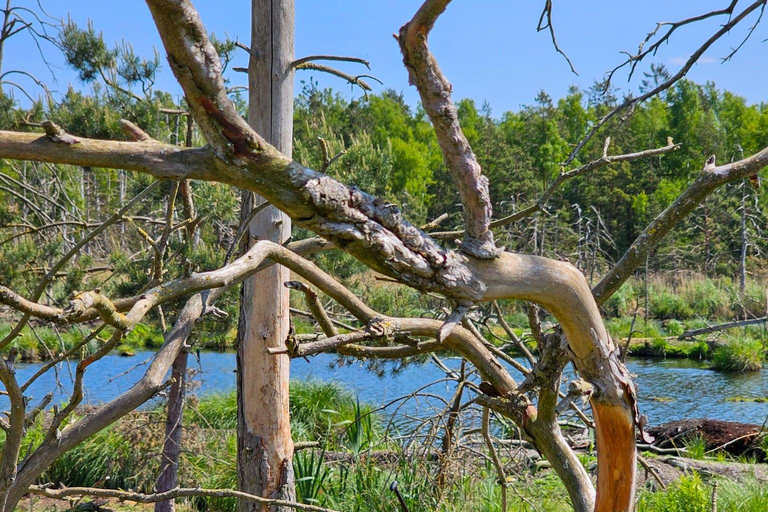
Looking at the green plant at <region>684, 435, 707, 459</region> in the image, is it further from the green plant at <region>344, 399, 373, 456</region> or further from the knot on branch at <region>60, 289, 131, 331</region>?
the knot on branch at <region>60, 289, 131, 331</region>

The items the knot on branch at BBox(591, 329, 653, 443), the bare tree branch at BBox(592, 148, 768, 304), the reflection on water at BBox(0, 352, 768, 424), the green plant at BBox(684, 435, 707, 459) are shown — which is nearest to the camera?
the knot on branch at BBox(591, 329, 653, 443)

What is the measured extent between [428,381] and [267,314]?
7.23 m

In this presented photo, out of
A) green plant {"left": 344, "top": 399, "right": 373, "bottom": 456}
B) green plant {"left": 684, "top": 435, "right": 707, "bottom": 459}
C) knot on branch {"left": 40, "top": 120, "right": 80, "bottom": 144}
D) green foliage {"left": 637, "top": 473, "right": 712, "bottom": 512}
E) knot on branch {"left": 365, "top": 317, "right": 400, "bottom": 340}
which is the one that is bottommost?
green plant {"left": 684, "top": 435, "right": 707, "bottom": 459}

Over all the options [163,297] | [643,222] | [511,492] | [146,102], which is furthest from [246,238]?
[643,222]

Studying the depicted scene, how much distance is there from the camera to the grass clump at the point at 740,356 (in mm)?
13578

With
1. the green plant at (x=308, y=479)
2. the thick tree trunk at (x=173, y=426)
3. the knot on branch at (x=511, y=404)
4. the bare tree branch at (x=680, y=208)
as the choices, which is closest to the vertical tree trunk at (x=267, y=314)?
the green plant at (x=308, y=479)

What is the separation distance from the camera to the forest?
1.35 meters

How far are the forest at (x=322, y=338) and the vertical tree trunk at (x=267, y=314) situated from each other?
20 millimetres

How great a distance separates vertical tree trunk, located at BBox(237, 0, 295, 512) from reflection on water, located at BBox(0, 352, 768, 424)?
4524mm

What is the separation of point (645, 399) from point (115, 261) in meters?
8.13

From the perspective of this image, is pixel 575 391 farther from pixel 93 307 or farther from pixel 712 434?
pixel 712 434

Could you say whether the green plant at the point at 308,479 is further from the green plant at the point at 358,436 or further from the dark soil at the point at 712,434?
the dark soil at the point at 712,434

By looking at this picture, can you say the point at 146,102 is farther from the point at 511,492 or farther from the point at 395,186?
the point at 395,186

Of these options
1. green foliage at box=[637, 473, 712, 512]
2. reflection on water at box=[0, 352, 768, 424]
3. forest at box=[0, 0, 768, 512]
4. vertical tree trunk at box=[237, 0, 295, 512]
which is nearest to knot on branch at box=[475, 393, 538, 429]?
forest at box=[0, 0, 768, 512]
